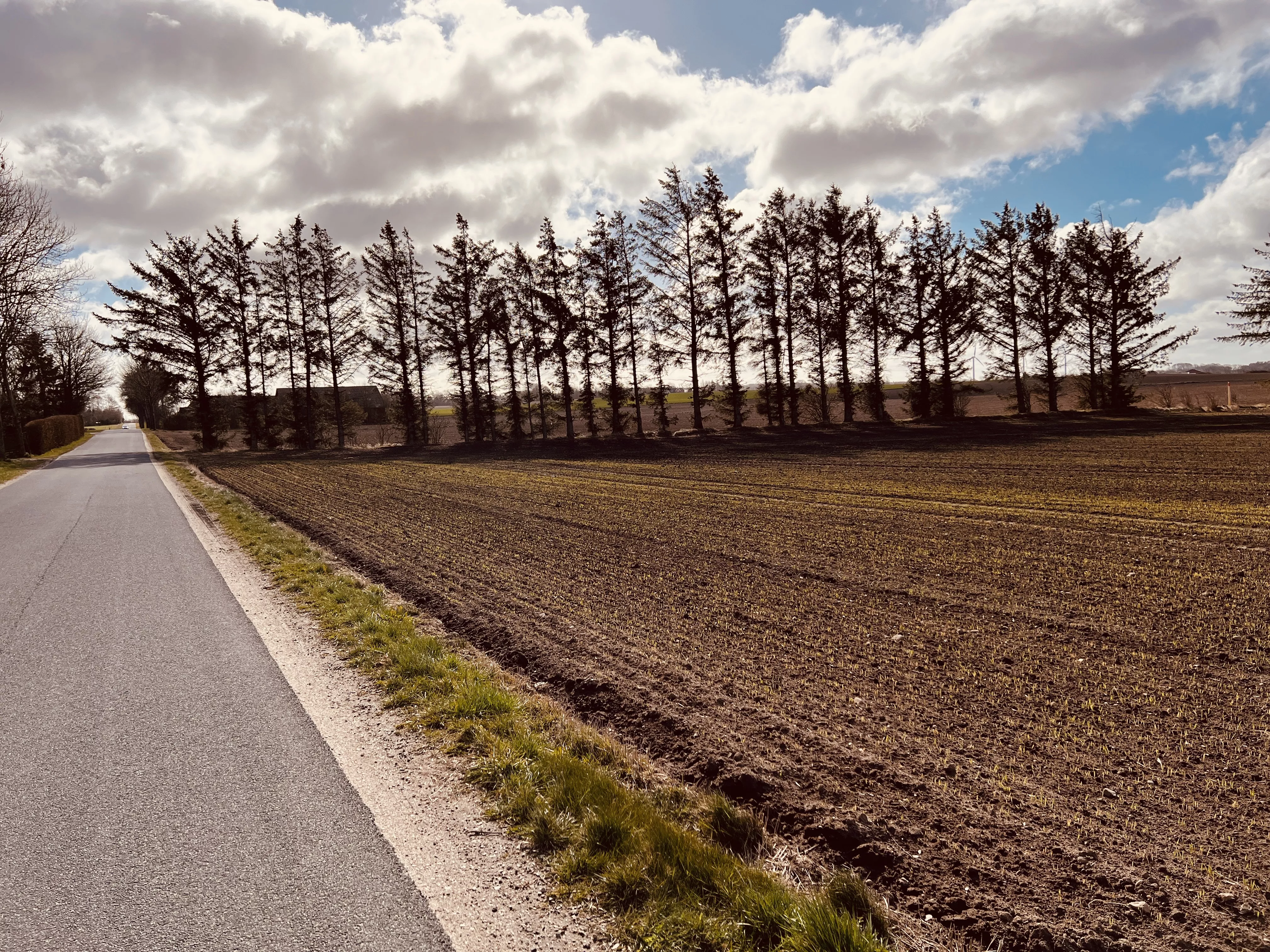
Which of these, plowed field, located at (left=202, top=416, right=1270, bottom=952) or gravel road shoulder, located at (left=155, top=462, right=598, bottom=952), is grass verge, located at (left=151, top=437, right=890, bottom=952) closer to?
gravel road shoulder, located at (left=155, top=462, right=598, bottom=952)

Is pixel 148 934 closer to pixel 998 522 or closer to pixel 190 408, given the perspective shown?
pixel 998 522

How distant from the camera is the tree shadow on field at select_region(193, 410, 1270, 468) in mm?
27641

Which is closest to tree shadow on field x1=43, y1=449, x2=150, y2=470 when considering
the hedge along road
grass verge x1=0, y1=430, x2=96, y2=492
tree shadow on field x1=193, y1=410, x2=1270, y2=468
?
grass verge x1=0, y1=430, x2=96, y2=492

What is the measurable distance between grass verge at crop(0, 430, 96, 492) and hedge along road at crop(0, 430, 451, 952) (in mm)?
26193

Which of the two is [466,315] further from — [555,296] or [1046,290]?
[1046,290]

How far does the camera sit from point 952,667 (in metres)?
5.45

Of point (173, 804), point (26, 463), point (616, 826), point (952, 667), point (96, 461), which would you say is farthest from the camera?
point (96, 461)

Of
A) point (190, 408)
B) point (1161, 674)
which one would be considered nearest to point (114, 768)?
point (1161, 674)

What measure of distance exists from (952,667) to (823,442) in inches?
1116

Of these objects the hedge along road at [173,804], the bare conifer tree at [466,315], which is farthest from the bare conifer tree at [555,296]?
the hedge along road at [173,804]

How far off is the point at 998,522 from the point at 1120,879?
30.0 ft

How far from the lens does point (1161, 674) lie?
5.13 m

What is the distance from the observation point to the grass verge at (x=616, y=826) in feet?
9.55

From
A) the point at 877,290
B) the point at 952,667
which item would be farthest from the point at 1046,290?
the point at 952,667
